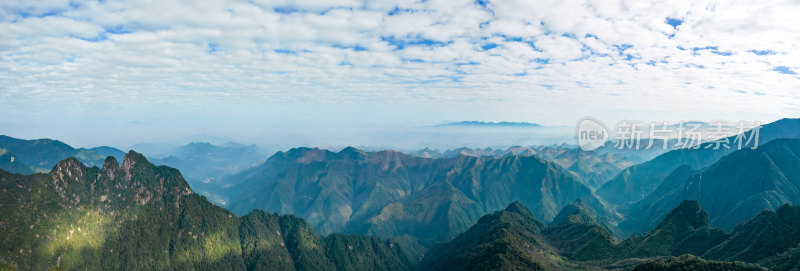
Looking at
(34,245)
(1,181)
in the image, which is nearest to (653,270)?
(34,245)

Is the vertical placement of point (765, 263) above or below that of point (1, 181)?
below

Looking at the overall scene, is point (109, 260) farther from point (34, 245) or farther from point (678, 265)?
point (678, 265)

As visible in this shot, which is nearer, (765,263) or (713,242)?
(765,263)

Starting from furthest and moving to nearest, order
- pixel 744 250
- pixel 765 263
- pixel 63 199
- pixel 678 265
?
pixel 63 199 < pixel 744 250 < pixel 765 263 < pixel 678 265

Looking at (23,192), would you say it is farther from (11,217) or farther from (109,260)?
(109,260)

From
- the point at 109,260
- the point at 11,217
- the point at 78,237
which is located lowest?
the point at 109,260

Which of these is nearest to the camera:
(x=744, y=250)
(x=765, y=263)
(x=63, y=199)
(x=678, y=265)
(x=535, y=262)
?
(x=678, y=265)

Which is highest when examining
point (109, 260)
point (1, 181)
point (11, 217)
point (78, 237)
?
point (1, 181)

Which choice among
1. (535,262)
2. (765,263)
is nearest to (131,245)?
(535,262)

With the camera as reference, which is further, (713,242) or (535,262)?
(713,242)
